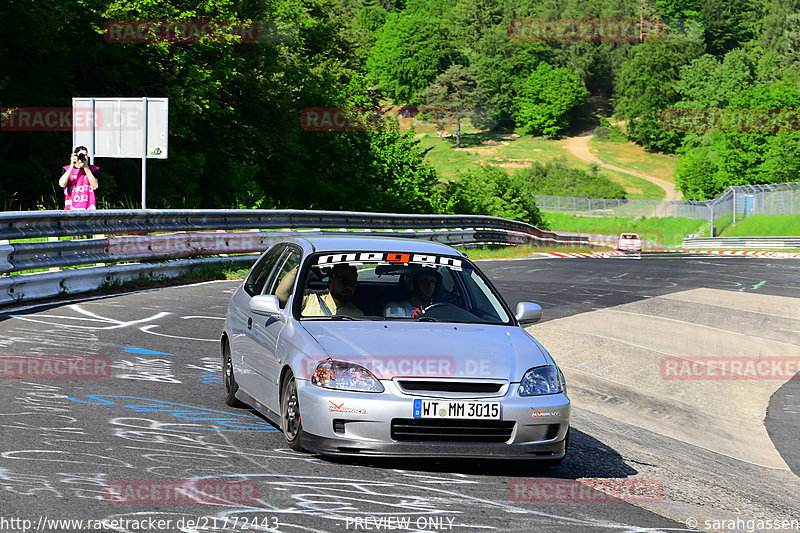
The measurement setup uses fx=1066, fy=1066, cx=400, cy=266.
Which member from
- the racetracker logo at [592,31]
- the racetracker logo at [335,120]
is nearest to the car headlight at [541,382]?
the racetracker logo at [335,120]

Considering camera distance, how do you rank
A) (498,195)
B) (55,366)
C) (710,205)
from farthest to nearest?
(710,205)
(498,195)
(55,366)

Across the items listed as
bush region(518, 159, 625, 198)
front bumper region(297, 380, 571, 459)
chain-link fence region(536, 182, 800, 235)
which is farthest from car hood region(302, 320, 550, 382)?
bush region(518, 159, 625, 198)

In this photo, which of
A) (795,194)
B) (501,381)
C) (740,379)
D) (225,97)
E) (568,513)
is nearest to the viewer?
(568,513)

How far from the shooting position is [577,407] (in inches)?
399

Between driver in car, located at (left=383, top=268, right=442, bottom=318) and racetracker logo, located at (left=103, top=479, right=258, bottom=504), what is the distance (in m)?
2.19

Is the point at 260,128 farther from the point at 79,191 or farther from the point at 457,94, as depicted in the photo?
the point at 457,94

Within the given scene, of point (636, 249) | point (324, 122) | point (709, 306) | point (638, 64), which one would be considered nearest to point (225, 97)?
point (324, 122)

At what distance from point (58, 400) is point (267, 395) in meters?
1.75

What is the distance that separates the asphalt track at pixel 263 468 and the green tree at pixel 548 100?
166461 mm

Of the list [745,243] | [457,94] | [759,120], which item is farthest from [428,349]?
[457,94]

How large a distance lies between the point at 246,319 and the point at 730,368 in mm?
7177

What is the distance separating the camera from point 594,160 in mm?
153875

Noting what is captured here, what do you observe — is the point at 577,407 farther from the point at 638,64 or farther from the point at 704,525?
the point at 638,64

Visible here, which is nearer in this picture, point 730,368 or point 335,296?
point 335,296
